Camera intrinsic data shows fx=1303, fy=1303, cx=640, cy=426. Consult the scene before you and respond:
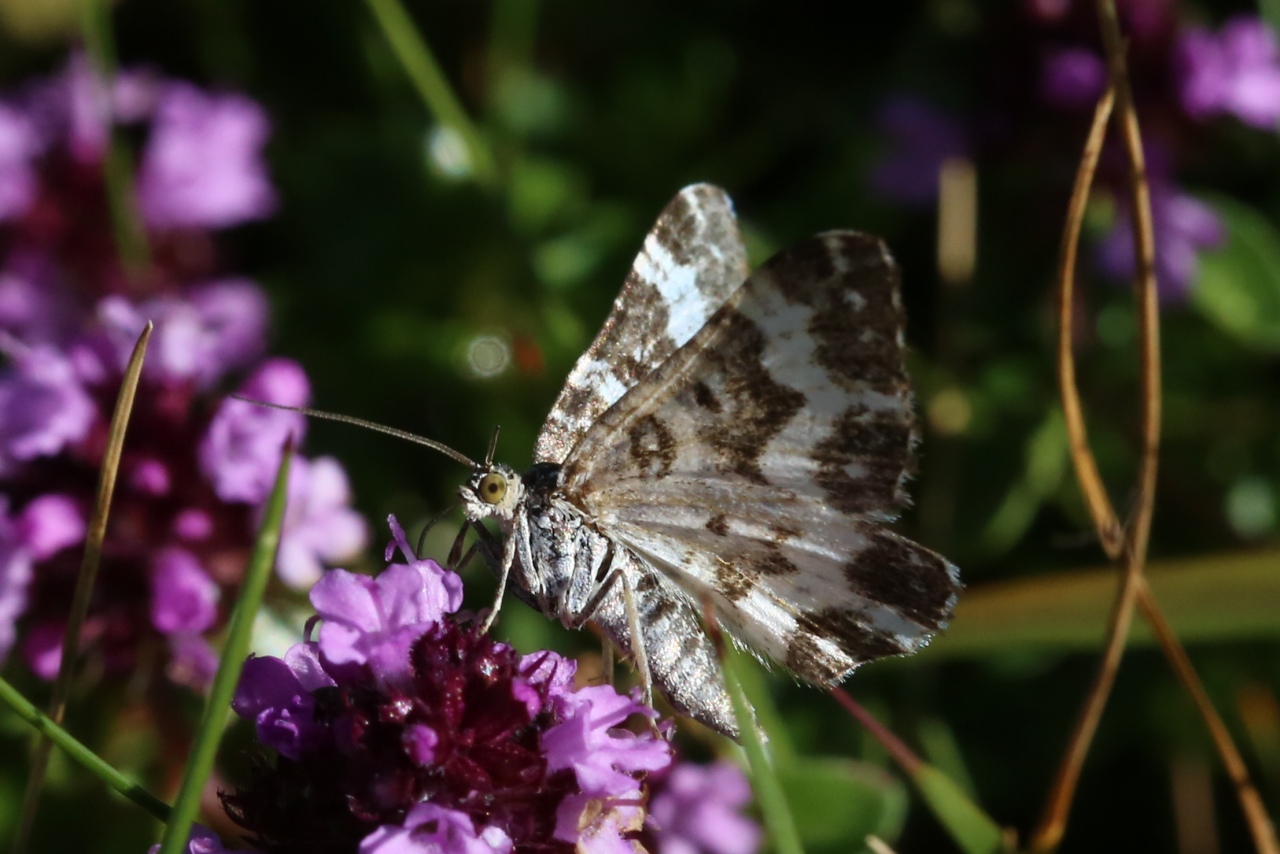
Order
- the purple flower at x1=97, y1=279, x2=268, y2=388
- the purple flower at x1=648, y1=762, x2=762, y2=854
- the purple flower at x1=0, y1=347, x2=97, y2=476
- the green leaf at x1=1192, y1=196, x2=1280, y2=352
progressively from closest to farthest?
the purple flower at x1=0, y1=347, x2=97, y2=476 < the purple flower at x1=97, y1=279, x2=268, y2=388 < the purple flower at x1=648, y1=762, x2=762, y2=854 < the green leaf at x1=1192, y1=196, x2=1280, y2=352

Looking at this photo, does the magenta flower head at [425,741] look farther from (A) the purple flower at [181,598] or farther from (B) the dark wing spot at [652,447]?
(A) the purple flower at [181,598]

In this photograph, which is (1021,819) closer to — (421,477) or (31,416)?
(421,477)

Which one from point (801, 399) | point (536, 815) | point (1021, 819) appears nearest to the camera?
point (536, 815)

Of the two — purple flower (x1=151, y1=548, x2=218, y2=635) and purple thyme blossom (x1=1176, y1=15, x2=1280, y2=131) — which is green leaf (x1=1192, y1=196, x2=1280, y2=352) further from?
purple flower (x1=151, y1=548, x2=218, y2=635)

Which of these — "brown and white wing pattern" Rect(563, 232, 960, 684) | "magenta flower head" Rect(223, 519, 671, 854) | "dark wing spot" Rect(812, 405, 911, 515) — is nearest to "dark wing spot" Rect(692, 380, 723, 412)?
"brown and white wing pattern" Rect(563, 232, 960, 684)

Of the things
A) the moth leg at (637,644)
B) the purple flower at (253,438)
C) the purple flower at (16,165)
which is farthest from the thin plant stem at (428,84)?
the moth leg at (637,644)

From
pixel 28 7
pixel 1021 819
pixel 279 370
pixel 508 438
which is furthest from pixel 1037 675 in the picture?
pixel 28 7

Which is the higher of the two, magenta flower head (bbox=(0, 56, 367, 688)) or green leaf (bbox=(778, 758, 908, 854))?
magenta flower head (bbox=(0, 56, 367, 688))
